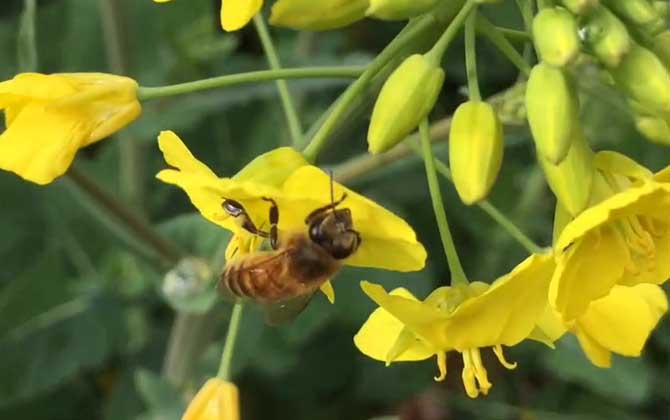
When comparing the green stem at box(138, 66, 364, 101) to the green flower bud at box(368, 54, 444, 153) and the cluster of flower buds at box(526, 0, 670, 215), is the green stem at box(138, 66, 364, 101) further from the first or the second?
the cluster of flower buds at box(526, 0, 670, 215)

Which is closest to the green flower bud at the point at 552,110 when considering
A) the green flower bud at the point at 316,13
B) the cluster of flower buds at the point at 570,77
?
the cluster of flower buds at the point at 570,77

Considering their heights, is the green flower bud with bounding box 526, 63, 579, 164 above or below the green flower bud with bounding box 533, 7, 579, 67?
below

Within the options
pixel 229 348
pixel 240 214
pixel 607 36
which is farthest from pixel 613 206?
pixel 229 348

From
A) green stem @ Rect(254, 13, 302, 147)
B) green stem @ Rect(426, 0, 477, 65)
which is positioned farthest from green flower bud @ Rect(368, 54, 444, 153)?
green stem @ Rect(254, 13, 302, 147)

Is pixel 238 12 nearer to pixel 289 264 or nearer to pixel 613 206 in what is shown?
pixel 289 264

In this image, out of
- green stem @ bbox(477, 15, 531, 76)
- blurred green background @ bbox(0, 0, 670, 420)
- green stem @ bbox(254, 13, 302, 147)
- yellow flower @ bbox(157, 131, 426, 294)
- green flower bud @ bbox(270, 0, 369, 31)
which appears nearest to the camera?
yellow flower @ bbox(157, 131, 426, 294)

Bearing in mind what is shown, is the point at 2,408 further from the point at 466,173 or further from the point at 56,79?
the point at 466,173
